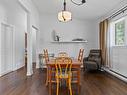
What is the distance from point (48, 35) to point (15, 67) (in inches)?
94.0

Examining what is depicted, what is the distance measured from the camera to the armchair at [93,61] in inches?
302

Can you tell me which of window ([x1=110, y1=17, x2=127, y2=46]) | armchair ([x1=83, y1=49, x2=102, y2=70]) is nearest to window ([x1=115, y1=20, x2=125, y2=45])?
window ([x1=110, y1=17, x2=127, y2=46])

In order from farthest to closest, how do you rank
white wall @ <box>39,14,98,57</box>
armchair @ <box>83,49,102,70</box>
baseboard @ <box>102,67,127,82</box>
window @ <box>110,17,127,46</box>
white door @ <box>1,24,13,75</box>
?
white wall @ <box>39,14,98,57</box>
armchair @ <box>83,49,102,70</box>
white door @ <box>1,24,13,75</box>
window @ <box>110,17,127,46</box>
baseboard @ <box>102,67,127,82</box>

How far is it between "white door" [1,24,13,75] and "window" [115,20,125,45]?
454cm

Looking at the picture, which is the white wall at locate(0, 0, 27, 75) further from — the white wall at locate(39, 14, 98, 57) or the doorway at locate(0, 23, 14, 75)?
the white wall at locate(39, 14, 98, 57)

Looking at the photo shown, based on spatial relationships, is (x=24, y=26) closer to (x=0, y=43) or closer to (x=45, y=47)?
(x=45, y=47)

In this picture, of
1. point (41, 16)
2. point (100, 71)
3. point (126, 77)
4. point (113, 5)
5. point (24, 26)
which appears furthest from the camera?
point (24, 26)

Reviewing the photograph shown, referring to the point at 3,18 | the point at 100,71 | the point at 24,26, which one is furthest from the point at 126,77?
the point at 24,26

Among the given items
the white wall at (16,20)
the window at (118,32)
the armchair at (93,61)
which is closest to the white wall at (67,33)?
the armchair at (93,61)

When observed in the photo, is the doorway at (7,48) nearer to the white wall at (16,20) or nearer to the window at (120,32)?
the white wall at (16,20)

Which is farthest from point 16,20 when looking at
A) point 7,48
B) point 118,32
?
point 118,32

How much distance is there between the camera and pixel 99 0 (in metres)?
5.86

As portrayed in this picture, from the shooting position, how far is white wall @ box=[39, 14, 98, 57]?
9.15 meters

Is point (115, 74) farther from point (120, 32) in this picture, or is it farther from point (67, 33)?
point (67, 33)
